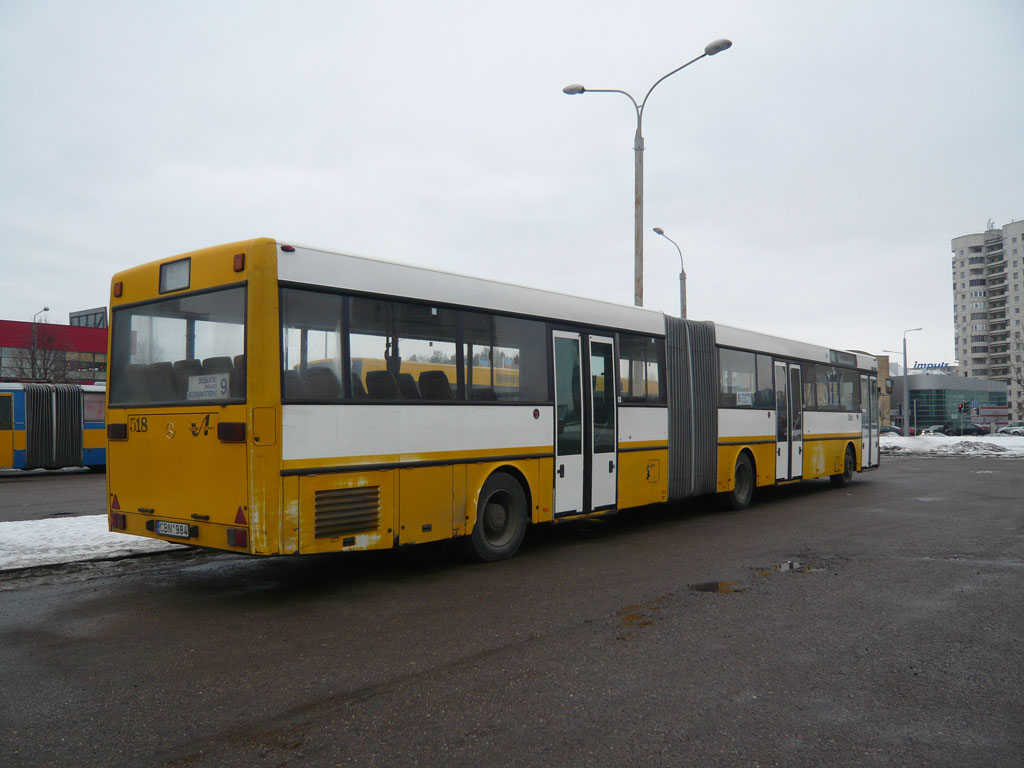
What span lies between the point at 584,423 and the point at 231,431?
4660mm

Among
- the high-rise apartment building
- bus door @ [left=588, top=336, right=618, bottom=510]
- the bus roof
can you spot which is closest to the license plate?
the bus roof

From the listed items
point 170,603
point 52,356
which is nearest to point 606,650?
point 170,603

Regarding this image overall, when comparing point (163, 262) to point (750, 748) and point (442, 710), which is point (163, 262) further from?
point (750, 748)

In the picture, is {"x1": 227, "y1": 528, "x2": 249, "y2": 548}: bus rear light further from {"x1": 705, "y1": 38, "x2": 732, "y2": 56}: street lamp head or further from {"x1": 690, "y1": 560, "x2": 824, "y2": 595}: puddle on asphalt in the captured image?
{"x1": 705, "y1": 38, "x2": 732, "y2": 56}: street lamp head

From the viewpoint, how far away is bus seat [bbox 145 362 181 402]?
7.29 m

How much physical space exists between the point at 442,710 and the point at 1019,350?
445 feet

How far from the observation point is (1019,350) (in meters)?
118

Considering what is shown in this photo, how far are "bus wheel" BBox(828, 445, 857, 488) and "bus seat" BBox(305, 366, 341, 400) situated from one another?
44.5 feet

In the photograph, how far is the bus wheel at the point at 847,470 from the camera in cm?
1765

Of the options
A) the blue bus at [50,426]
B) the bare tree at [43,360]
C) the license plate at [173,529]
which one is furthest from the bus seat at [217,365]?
the bare tree at [43,360]

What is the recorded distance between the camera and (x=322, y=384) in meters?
7.02

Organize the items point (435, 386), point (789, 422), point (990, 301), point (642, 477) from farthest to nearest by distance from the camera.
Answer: point (990, 301) < point (789, 422) < point (642, 477) < point (435, 386)

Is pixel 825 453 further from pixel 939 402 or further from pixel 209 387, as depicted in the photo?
pixel 939 402

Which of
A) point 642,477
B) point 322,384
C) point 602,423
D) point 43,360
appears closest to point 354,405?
point 322,384
